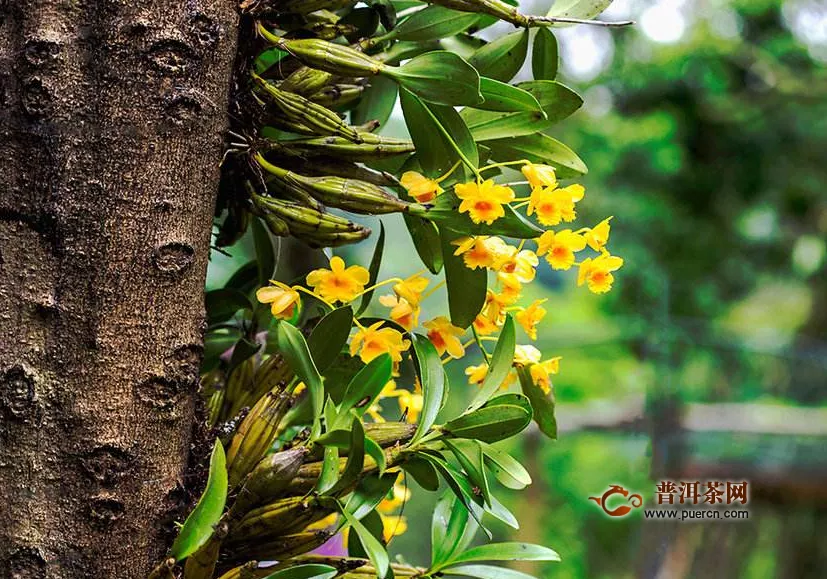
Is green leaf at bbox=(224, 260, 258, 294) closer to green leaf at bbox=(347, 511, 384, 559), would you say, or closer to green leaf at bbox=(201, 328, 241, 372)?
green leaf at bbox=(201, 328, 241, 372)

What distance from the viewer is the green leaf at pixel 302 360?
43 centimetres

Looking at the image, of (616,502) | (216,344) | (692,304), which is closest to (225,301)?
(216,344)

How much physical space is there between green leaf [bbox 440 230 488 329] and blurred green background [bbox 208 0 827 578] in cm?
257

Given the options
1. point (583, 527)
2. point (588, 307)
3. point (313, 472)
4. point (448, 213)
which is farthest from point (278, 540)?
point (588, 307)

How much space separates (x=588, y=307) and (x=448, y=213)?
529cm

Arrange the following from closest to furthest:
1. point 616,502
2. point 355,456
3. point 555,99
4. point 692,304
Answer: point 355,456
point 555,99
point 616,502
point 692,304

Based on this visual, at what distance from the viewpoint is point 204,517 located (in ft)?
1.35

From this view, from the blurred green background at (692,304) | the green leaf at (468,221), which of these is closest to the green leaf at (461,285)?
the green leaf at (468,221)

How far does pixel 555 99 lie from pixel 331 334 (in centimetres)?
18

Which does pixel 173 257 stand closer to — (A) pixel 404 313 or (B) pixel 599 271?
(A) pixel 404 313

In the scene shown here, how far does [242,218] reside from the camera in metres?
0.53

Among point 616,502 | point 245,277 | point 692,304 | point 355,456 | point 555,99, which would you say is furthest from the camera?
point 692,304

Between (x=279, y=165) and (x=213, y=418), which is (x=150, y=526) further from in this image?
(x=279, y=165)

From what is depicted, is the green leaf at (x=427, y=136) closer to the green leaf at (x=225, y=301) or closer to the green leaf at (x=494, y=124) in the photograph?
the green leaf at (x=494, y=124)
